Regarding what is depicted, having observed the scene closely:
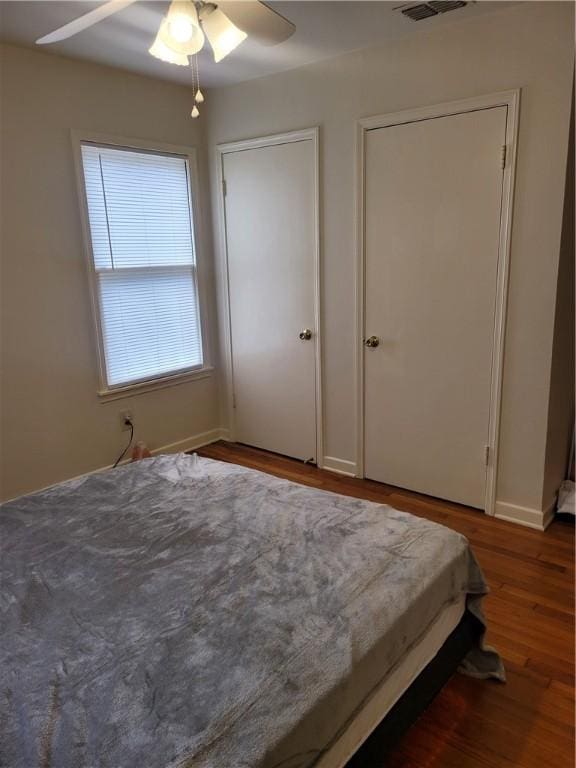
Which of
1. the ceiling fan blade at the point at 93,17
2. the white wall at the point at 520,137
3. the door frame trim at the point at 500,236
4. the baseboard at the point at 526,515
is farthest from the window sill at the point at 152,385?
the baseboard at the point at 526,515

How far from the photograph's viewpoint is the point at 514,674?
6.47 feet

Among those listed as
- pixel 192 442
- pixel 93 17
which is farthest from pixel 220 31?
pixel 192 442

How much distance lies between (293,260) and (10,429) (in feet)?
6.68

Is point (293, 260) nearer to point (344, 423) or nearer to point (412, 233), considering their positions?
point (412, 233)

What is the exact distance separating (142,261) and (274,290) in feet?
3.01

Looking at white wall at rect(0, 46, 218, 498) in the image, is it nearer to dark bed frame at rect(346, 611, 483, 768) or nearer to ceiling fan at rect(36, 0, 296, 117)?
ceiling fan at rect(36, 0, 296, 117)

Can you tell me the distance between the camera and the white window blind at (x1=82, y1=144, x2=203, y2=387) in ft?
11.3

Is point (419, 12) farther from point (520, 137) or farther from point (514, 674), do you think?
point (514, 674)

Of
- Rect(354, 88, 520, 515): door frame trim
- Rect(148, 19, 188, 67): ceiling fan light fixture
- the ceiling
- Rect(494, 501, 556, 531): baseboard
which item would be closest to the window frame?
the ceiling

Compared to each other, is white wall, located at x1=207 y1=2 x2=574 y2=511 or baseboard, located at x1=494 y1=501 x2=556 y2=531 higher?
white wall, located at x1=207 y1=2 x2=574 y2=511

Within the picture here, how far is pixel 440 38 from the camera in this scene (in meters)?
2.79

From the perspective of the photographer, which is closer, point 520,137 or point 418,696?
point 418,696

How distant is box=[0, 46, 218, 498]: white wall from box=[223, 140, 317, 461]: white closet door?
0.75 m

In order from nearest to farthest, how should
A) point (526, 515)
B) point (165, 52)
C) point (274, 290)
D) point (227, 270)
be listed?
point (165, 52)
point (526, 515)
point (274, 290)
point (227, 270)
